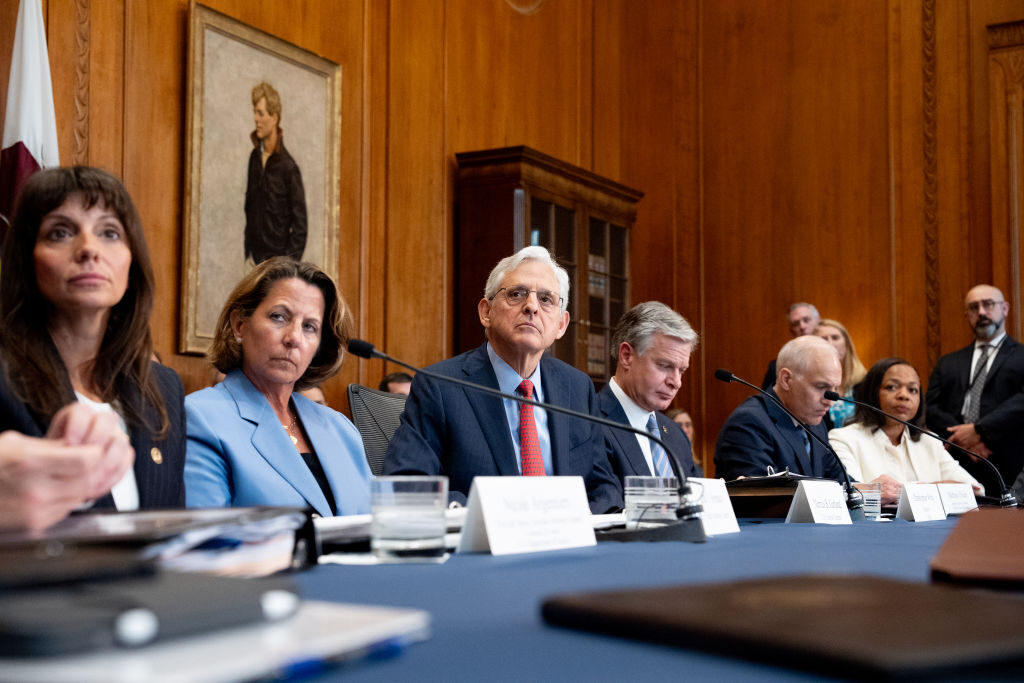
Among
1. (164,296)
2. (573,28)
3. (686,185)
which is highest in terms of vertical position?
(573,28)

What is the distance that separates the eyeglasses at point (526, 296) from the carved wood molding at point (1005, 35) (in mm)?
6337

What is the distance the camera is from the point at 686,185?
9.32 metres

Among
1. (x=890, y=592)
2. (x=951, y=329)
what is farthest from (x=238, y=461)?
(x=951, y=329)

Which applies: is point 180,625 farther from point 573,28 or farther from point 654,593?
point 573,28

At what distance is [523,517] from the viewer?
155cm

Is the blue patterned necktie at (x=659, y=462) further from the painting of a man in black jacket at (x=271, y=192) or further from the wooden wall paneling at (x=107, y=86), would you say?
the wooden wall paneling at (x=107, y=86)

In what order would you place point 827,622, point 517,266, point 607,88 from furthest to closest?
point 607,88 < point 517,266 < point 827,622

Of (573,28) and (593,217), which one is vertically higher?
(573,28)

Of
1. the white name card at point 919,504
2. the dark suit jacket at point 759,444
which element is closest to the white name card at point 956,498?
the white name card at point 919,504

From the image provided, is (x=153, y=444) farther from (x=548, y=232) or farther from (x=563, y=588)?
(x=548, y=232)

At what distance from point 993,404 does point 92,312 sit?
19.9ft

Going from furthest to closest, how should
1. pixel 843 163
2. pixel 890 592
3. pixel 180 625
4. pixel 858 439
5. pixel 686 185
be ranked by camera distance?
pixel 686 185
pixel 843 163
pixel 858 439
pixel 890 592
pixel 180 625

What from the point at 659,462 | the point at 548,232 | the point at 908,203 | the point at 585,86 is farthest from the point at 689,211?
the point at 659,462

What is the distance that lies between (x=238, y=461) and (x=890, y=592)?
181 centimetres
